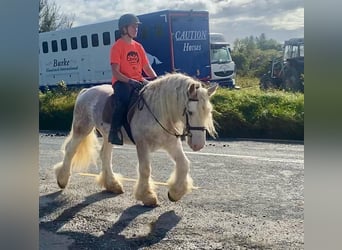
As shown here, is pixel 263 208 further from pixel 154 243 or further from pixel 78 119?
pixel 78 119

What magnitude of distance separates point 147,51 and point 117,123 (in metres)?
0.51

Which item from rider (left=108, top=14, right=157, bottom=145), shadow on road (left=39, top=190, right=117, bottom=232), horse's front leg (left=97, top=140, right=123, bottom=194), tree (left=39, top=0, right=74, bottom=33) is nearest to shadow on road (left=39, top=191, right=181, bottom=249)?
shadow on road (left=39, top=190, right=117, bottom=232)

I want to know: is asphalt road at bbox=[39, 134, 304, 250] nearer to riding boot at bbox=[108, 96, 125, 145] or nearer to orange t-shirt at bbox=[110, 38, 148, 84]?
riding boot at bbox=[108, 96, 125, 145]

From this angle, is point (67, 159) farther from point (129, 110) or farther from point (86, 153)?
point (129, 110)

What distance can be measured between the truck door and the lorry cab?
0.04m

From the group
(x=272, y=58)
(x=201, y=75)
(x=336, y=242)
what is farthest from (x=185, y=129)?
(x=336, y=242)

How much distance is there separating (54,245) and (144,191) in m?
0.66

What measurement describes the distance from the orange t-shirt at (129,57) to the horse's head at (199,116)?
36 cm

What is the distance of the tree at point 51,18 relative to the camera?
1.60 metres

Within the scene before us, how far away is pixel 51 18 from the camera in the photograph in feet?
5.82

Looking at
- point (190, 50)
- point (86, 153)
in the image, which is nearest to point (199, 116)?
point (190, 50)

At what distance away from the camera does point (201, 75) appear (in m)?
2.39

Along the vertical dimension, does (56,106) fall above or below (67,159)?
above

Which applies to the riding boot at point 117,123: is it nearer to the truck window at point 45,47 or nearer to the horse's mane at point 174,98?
the horse's mane at point 174,98
